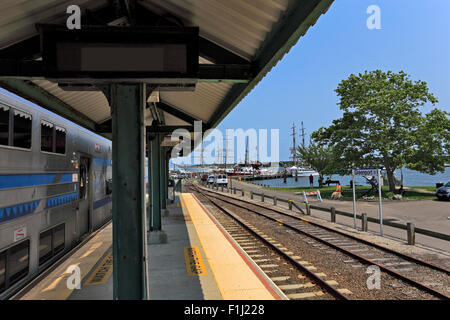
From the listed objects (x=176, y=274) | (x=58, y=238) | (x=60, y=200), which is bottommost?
(x=176, y=274)

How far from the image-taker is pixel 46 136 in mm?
6371

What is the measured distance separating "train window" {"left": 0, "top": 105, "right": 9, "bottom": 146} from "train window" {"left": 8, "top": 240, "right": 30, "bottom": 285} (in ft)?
6.12

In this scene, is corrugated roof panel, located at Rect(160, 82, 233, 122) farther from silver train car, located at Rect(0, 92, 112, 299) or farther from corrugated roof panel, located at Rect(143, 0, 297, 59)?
silver train car, located at Rect(0, 92, 112, 299)

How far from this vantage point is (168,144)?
597 inches

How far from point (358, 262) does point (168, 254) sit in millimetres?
5653

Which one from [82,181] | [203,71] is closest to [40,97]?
[203,71]

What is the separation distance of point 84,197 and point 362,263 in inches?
345

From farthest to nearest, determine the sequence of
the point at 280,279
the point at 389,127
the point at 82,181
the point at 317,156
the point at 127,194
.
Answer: the point at 317,156 < the point at 389,127 < the point at 82,181 < the point at 280,279 < the point at 127,194

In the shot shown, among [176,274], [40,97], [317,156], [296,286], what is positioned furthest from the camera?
[317,156]

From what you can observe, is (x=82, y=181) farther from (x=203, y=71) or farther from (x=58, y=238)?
(x=203, y=71)

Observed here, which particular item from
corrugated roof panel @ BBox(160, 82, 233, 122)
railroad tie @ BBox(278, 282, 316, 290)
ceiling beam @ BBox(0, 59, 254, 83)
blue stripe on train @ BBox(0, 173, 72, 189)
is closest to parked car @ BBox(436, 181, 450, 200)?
railroad tie @ BBox(278, 282, 316, 290)

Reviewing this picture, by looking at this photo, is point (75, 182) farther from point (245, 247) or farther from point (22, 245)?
point (245, 247)

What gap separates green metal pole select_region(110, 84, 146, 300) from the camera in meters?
3.56
